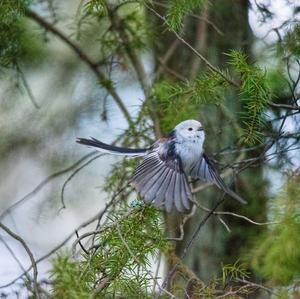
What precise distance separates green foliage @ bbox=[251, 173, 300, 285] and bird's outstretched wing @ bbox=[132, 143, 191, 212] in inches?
8.6

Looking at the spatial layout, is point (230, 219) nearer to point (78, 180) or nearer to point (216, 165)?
point (216, 165)

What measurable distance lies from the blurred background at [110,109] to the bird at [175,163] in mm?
70

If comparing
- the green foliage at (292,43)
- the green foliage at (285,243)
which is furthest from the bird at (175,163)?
the green foliage at (292,43)

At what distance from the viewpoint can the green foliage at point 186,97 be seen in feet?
6.14

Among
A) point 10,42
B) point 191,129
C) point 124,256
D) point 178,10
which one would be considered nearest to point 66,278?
point 124,256

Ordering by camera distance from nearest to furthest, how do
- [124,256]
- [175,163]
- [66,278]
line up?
[66,278] → [124,256] → [175,163]

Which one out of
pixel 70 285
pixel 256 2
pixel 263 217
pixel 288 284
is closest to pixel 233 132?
pixel 263 217

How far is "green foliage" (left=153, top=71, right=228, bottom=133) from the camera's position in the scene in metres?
1.87

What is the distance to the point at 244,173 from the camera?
2615 mm

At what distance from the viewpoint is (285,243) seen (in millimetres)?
1700

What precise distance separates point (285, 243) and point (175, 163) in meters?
0.53

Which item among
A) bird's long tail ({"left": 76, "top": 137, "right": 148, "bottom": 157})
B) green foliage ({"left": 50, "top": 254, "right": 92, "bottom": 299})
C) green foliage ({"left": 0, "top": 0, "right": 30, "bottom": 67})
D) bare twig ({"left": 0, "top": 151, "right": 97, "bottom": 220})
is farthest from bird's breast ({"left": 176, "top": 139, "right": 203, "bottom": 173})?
green foliage ({"left": 50, "top": 254, "right": 92, "bottom": 299})

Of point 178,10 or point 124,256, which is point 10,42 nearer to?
point 178,10

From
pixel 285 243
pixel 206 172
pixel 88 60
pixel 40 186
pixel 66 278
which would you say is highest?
pixel 88 60
